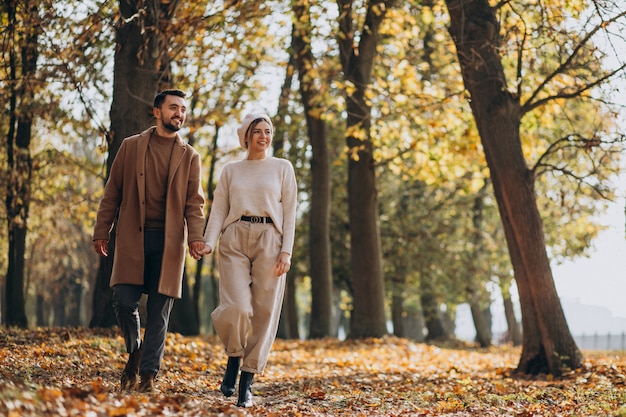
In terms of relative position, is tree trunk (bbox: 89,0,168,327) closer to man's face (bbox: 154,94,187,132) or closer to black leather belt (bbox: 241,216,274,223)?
man's face (bbox: 154,94,187,132)

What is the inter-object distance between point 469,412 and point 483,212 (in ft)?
68.8

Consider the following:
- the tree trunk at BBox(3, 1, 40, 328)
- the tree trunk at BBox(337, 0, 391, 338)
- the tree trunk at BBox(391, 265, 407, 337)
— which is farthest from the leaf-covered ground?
the tree trunk at BBox(391, 265, 407, 337)

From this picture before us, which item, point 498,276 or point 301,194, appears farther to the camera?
point 498,276

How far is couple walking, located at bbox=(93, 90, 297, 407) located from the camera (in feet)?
22.4

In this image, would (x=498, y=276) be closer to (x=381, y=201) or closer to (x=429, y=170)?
(x=381, y=201)

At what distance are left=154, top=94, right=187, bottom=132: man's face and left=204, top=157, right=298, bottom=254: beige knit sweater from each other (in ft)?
2.00

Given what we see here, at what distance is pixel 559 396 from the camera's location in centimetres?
830

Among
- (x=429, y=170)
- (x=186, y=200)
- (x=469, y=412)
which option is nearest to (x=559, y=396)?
(x=469, y=412)

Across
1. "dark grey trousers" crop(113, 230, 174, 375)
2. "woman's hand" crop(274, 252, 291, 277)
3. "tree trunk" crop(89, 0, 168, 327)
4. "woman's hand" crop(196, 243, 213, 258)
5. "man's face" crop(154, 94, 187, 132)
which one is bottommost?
"dark grey trousers" crop(113, 230, 174, 375)

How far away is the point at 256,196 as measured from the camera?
6973 mm

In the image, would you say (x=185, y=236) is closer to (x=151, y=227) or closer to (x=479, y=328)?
(x=151, y=227)

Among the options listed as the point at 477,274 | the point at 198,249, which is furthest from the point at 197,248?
the point at 477,274

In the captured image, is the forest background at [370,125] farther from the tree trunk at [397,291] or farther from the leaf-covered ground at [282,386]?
the leaf-covered ground at [282,386]

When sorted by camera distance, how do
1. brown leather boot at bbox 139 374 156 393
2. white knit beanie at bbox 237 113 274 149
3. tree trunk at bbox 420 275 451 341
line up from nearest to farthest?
brown leather boot at bbox 139 374 156 393, white knit beanie at bbox 237 113 274 149, tree trunk at bbox 420 275 451 341
